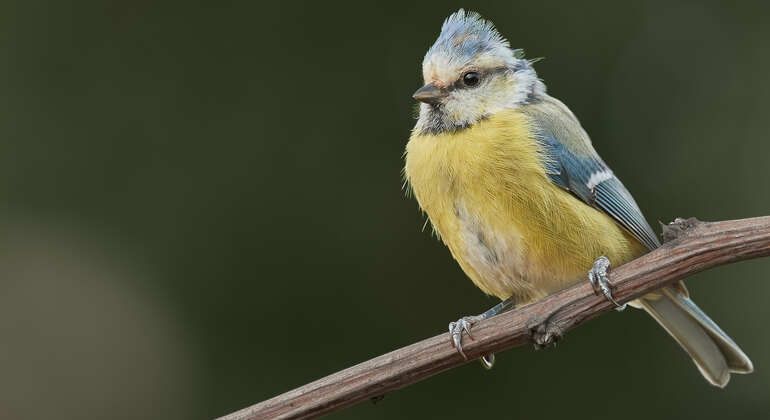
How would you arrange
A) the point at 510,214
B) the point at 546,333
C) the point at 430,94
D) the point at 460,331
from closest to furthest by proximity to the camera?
1. the point at 546,333
2. the point at 460,331
3. the point at 510,214
4. the point at 430,94

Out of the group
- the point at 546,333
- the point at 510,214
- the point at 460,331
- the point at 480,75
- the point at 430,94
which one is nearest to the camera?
the point at 546,333

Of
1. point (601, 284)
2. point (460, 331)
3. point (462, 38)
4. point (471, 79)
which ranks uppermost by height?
point (462, 38)

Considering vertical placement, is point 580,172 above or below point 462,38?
below

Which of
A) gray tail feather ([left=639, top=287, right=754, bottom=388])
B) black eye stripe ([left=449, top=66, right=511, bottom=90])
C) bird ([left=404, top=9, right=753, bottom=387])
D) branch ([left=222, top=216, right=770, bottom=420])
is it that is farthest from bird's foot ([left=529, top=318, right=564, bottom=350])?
black eye stripe ([left=449, top=66, right=511, bottom=90])

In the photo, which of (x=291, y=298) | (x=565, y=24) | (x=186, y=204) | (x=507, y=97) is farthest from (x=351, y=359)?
(x=565, y=24)

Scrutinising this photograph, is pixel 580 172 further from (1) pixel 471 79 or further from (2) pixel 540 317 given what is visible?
(2) pixel 540 317

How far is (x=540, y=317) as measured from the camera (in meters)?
2.60

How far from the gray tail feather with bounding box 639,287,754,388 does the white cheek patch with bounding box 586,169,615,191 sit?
1.41ft

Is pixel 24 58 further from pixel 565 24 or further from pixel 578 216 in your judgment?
pixel 578 216

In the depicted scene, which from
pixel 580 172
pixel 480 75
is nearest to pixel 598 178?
pixel 580 172

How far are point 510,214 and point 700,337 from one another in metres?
0.80

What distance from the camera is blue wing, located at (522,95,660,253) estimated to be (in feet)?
10.8

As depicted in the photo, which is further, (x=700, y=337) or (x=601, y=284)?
(x=700, y=337)

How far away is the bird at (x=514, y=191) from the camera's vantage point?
316 centimetres
